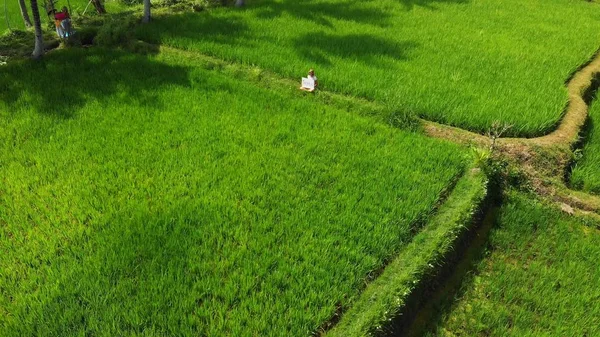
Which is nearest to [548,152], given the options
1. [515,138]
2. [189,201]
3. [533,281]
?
[515,138]

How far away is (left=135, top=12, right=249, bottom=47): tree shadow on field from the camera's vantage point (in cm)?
710

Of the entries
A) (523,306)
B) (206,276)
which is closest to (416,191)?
(523,306)

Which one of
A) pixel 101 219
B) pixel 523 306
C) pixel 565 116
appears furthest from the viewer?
pixel 565 116

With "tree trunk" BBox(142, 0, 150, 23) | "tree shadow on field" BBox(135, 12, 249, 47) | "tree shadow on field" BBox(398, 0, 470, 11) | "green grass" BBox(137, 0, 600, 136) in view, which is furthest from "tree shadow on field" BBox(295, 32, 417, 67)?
"tree trunk" BBox(142, 0, 150, 23)

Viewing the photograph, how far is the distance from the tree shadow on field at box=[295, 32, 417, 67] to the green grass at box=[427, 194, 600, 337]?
10.7 feet

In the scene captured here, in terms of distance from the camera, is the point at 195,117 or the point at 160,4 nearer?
the point at 195,117

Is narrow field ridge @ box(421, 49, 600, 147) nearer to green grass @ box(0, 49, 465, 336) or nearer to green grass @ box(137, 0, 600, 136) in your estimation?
green grass @ box(137, 0, 600, 136)

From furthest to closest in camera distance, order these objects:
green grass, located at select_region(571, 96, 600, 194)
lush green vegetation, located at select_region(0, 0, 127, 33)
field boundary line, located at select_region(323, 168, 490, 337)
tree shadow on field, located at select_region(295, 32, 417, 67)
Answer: lush green vegetation, located at select_region(0, 0, 127, 33)
tree shadow on field, located at select_region(295, 32, 417, 67)
green grass, located at select_region(571, 96, 600, 194)
field boundary line, located at select_region(323, 168, 490, 337)

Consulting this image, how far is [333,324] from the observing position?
121 inches

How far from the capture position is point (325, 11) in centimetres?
876

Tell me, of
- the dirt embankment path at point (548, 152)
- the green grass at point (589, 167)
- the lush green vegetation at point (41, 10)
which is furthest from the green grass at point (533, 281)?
the lush green vegetation at point (41, 10)

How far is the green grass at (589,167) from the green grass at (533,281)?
62 centimetres

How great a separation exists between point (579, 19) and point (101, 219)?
1005cm

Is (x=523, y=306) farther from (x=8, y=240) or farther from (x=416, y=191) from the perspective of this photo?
(x=8, y=240)
